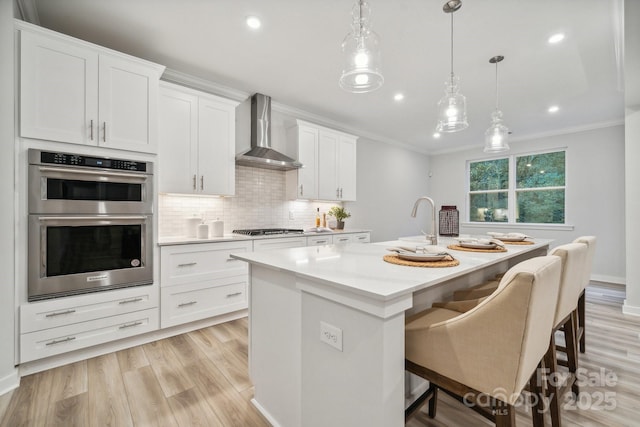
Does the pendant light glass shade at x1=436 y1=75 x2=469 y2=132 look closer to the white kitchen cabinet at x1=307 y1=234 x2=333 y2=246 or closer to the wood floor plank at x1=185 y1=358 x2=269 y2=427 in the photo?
the white kitchen cabinet at x1=307 y1=234 x2=333 y2=246

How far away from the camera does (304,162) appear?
3.96 meters

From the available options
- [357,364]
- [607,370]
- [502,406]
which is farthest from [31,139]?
[607,370]

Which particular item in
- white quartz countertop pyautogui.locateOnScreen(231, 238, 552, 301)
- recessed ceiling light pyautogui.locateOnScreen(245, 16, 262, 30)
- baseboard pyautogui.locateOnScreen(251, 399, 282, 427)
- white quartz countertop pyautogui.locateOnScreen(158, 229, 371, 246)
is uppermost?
recessed ceiling light pyautogui.locateOnScreen(245, 16, 262, 30)

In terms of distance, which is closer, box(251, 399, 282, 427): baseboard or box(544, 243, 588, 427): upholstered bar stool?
box(544, 243, 588, 427): upholstered bar stool

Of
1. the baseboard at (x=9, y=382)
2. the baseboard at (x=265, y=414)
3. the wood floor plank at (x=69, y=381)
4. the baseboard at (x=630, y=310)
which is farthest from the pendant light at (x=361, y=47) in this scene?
the baseboard at (x=630, y=310)

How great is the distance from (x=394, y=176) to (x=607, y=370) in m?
4.42

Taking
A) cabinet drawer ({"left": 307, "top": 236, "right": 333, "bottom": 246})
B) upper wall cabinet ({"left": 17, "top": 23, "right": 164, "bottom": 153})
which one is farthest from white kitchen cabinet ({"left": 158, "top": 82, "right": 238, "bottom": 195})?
cabinet drawer ({"left": 307, "top": 236, "right": 333, "bottom": 246})

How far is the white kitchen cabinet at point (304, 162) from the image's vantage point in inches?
154

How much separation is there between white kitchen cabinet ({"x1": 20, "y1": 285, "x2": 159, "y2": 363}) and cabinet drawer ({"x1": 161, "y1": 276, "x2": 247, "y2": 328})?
0.11 m

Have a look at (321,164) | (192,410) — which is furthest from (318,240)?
(192,410)

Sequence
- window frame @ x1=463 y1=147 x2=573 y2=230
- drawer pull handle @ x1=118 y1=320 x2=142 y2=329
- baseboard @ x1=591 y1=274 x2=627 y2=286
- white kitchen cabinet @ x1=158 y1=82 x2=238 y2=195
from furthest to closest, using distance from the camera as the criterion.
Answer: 1. window frame @ x1=463 y1=147 x2=573 y2=230
2. baseboard @ x1=591 y1=274 x2=627 y2=286
3. white kitchen cabinet @ x1=158 y1=82 x2=238 y2=195
4. drawer pull handle @ x1=118 y1=320 x2=142 y2=329

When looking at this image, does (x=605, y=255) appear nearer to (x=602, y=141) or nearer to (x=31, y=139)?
(x=602, y=141)

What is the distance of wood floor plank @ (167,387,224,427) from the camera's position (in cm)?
153

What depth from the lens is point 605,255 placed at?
15.1ft
